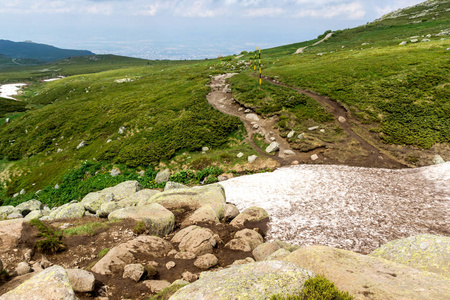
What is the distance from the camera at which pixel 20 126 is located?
2591 inches

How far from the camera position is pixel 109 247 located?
1666 cm

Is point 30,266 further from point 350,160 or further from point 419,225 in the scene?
point 350,160

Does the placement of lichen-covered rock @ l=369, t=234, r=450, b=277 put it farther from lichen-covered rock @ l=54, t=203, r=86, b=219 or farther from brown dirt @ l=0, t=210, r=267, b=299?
lichen-covered rock @ l=54, t=203, r=86, b=219

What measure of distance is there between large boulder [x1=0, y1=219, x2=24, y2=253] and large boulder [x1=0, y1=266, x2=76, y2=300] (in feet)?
27.4

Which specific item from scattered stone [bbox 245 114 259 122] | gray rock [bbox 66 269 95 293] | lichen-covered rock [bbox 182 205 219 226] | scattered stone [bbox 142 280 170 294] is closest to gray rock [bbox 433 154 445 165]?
scattered stone [bbox 245 114 259 122]

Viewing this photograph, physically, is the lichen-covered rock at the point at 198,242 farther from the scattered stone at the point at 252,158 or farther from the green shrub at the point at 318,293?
the scattered stone at the point at 252,158

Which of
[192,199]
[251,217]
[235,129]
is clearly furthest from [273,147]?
[192,199]

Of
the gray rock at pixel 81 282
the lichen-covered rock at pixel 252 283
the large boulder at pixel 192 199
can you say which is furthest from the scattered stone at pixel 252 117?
the gray rock at pixel 81 282

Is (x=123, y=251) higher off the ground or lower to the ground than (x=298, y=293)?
lower

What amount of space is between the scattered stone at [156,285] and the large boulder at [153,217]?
6812mm

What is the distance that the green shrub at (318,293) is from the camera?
738 centimetres

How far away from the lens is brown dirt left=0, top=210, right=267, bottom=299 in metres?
11.3

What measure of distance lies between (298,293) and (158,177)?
29.8 m

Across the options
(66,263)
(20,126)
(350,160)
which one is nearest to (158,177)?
(66,263)
